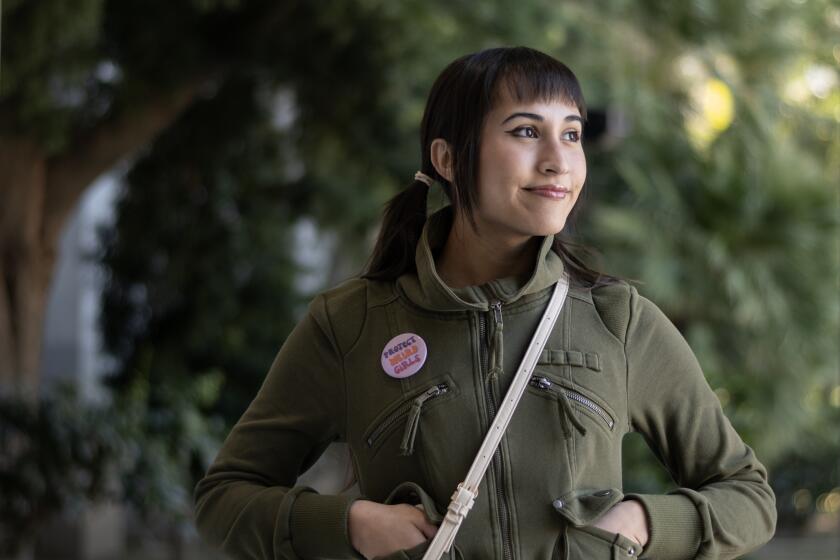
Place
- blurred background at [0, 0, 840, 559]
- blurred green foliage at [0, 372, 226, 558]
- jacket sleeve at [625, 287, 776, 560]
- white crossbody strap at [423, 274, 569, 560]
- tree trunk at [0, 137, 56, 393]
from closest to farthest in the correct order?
white crossbody strap at [423, 274, 569, 560]
jacket sleeve at [625, 287, 776, 560]
blurred green foliage at [0, 372, 226, 558]
blurred background at [0, 0, 840, 559]
tree trunk at [0, 137, 56, 393]

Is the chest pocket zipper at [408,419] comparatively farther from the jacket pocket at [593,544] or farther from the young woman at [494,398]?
the jacket pocket at [593,544]

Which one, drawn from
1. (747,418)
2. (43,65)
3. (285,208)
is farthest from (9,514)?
(747,418)

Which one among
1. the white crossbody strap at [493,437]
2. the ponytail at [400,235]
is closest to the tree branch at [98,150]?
the ponytail at [400,235]

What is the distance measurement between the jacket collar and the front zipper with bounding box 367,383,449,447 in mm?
116

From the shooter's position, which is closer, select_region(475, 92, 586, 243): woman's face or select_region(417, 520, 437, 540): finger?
select_region(417, 520, 437, 540): finger

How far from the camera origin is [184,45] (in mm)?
6703

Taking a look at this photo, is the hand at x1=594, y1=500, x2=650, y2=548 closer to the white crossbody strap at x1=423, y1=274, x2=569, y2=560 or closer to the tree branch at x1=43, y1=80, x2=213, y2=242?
the white crossbody strap at x1=423, y1=274, x2=569, y2=560

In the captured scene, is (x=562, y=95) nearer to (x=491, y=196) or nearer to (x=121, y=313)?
(x=491, y=196)

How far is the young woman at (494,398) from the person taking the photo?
1.62m

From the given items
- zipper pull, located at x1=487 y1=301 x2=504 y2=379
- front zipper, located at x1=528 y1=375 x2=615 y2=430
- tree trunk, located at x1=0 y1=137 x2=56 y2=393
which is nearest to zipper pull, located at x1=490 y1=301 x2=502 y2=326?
zipper pull, located at x1=487 y1=301 x2=504 y2=379

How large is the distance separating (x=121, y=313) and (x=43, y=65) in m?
3.47

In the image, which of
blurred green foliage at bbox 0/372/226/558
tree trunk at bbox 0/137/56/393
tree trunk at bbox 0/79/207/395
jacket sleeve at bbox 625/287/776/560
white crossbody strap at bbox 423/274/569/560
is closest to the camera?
white crossbody strap at bbox 423/274/569/560

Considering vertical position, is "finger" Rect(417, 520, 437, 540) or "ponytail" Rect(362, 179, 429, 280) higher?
"ponytail" Rect(362, 179, 429, 280)

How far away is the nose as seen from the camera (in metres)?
1.70
